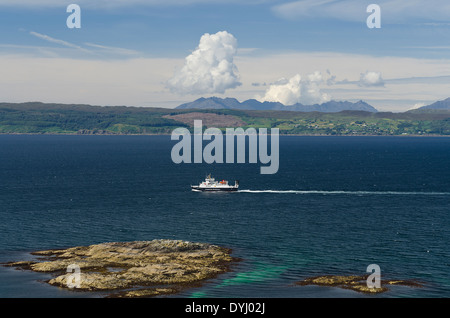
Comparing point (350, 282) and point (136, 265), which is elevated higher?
point (136, 265)

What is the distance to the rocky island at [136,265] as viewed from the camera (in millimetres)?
90562

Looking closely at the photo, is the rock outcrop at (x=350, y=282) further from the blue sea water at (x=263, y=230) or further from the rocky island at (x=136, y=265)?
the rocky island at (x=136, y=265)

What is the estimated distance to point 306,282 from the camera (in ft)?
305

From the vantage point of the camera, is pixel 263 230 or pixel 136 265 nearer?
pixel 136 265

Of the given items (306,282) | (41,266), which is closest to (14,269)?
(41,266)

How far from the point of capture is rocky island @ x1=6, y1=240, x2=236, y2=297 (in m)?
90.6

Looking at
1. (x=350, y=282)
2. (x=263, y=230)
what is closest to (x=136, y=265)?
(x=350, y=282)

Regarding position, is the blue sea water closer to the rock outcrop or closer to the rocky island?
the rock outcrop

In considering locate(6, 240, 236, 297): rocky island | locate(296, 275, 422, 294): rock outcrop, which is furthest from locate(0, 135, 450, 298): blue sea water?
locate(6, 240, 236, 297): rocky island

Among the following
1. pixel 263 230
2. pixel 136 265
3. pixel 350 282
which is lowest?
pixel 350 282

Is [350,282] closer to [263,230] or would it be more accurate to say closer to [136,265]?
[136,265]

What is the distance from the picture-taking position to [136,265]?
4040 inches

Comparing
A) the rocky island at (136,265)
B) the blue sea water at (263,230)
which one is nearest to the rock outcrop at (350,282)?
the blue sea water at (263,230)
